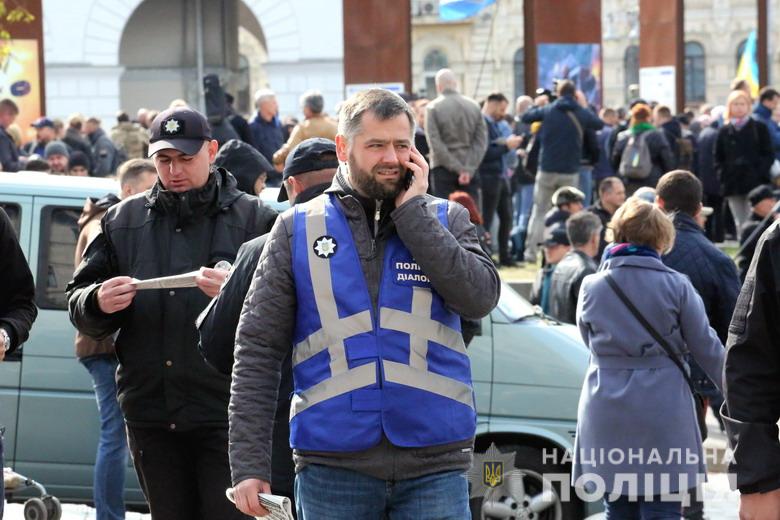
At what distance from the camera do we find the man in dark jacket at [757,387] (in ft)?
12.6

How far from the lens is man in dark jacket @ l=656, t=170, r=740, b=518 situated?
25.8ft

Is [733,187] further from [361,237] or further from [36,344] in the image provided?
[361,237]

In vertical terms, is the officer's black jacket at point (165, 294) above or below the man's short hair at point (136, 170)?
below

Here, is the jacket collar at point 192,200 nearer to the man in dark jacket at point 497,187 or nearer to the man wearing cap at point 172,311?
the man wearing cap at point 172,311

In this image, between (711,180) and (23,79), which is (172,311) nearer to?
(711,180)

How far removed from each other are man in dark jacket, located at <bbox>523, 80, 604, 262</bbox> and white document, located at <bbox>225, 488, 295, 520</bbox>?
41.0 feet

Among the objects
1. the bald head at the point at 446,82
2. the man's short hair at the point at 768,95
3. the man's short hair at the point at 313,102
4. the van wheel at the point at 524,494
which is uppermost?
the bald head at the point at 446,82

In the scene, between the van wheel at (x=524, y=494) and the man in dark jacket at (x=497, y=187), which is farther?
the man in dark jacket at (x=497, y=187)

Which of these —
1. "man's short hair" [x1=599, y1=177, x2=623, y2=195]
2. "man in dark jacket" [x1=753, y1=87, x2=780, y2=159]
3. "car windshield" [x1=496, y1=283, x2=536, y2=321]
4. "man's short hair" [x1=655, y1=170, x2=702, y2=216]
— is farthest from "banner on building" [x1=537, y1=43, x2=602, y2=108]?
"car windshield" [x1=496, y1=283, x2=536, y2=321]

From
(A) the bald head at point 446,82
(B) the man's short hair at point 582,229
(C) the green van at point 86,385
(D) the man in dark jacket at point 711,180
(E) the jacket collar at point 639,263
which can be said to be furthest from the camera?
(D) the man in dark jacket at point 711,180

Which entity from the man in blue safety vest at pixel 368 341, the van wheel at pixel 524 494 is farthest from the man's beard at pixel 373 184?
the van wheel at pixel 524 494

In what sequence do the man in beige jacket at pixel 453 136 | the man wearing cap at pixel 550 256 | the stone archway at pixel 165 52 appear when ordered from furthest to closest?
the stone archway at pixel 165 52 < the man in beige jacket at pixel 453 136 < the man wearing cap at pixel 550 256

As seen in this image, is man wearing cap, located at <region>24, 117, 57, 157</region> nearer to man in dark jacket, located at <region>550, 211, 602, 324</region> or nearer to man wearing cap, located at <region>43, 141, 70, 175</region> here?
man wearing cap, located at <region>43, 141, 70, 175</region>

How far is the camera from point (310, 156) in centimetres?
549
